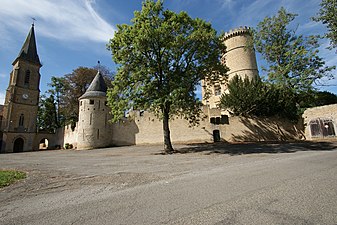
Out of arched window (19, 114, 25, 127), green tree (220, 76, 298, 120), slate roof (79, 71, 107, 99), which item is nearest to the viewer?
green tree (220, 76, 298, 120)

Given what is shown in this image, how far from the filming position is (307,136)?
23.1 metres

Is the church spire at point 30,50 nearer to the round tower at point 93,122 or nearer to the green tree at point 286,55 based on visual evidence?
the round tower at point 93,122

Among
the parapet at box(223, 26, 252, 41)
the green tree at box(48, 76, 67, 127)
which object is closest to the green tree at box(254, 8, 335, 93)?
the parapet at box(223, 26, 252, 41)

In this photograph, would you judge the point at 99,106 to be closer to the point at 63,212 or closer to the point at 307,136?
the point at 63,212

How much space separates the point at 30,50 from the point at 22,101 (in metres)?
11.9

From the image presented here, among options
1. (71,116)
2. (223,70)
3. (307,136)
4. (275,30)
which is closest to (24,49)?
(71,116)

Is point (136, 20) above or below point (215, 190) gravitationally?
above

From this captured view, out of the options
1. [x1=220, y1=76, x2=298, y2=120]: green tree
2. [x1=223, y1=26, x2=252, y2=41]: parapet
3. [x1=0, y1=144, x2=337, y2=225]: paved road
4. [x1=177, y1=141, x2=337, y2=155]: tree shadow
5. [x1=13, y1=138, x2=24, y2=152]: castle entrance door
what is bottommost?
[x1=0, y1=144, x2=337, y2=225]: paved road

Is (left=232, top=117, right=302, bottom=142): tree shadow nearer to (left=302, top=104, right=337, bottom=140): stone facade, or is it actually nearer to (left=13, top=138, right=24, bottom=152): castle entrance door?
(left=302, top=104, right=337, bottom=140): stone facade

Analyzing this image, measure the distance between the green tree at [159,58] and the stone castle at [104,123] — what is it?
2.67 meters

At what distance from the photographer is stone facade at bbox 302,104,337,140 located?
835 inches

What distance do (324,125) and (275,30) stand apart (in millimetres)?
12975

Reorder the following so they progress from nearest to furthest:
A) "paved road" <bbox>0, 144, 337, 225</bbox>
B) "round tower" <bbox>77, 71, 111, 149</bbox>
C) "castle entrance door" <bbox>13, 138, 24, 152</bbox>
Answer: "paved road" <bbox>0, 144, 337, 225</bbox> < "round tower" <bbox>77, 71, 111, 149</bbox> < "castle entrance door" <bbox>13, 138, 24, 152</bbox>

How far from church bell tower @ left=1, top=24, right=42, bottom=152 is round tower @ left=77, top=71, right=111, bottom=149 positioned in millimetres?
16083
